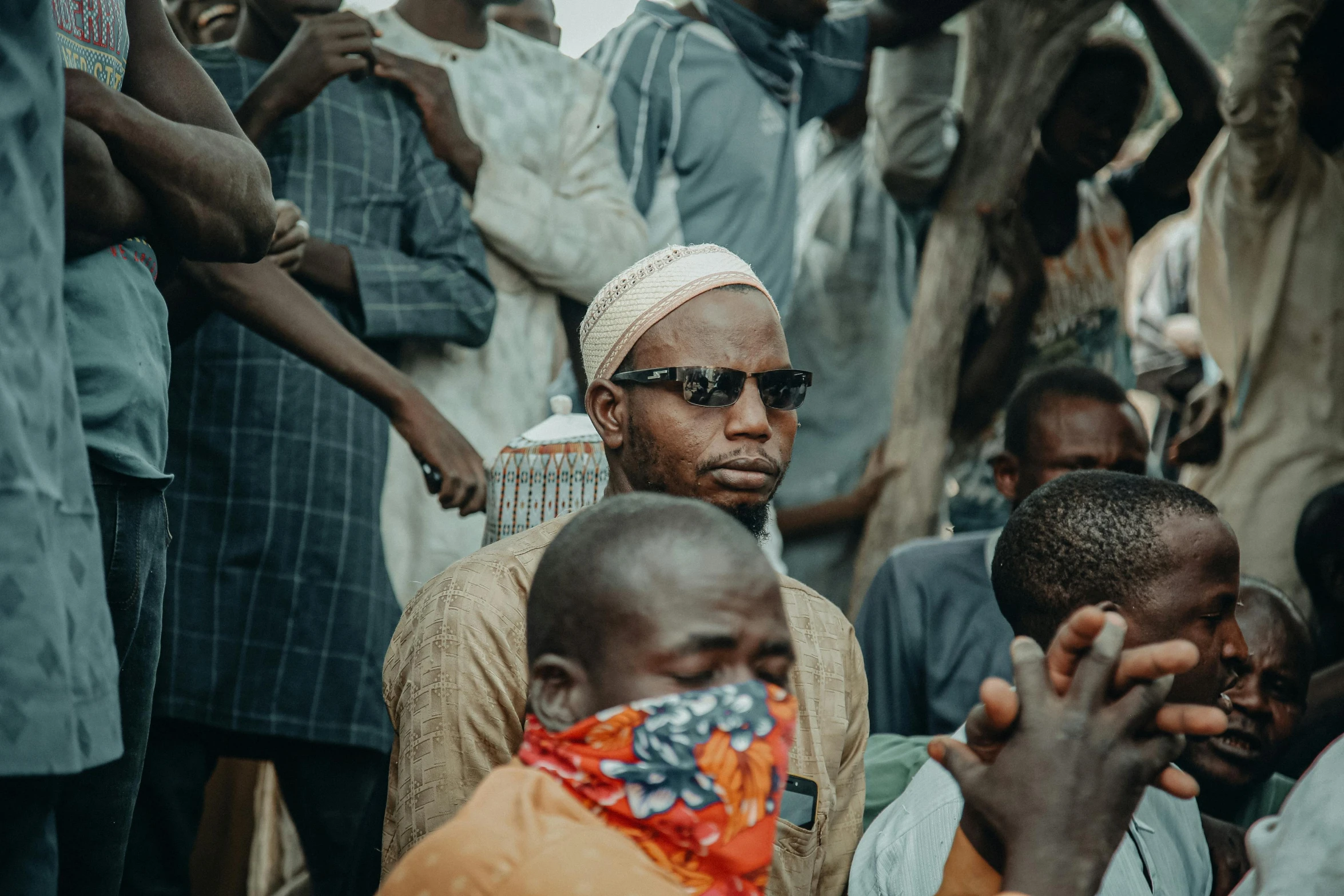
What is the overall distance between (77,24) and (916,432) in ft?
13.1

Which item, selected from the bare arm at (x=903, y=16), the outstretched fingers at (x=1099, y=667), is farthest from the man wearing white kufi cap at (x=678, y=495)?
the bare arm at (x=903, y=16)

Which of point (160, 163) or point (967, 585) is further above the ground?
point (160, 163)

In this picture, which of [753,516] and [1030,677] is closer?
[1030,677]

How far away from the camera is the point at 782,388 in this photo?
276 cm

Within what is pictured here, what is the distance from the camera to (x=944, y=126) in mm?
5527

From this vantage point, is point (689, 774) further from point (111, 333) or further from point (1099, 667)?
point (111, 333)

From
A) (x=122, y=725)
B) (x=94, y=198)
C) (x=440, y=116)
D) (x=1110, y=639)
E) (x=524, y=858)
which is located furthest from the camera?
(x=440, y=116)

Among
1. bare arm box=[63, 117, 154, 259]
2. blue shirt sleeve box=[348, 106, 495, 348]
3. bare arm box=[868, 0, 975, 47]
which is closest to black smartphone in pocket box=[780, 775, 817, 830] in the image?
bare arm box=[63, 117, 154, 259]

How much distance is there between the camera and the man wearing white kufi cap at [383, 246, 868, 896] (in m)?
2.30

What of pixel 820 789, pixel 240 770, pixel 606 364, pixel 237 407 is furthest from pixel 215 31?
pixel 820 789

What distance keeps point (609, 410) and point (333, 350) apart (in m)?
0.96

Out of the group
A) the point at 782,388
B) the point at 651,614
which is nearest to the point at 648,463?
the point at 782,388

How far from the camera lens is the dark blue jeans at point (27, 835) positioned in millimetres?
1622

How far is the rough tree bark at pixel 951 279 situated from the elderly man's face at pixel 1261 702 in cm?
202
